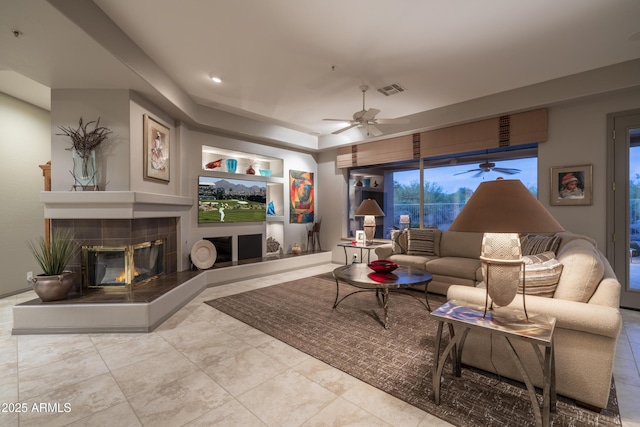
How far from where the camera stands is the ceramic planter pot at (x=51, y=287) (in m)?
2.93

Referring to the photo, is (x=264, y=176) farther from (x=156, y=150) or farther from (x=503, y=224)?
(x=503, y=224)

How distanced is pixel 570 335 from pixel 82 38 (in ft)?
14.3

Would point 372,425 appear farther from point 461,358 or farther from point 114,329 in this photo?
point 114,329

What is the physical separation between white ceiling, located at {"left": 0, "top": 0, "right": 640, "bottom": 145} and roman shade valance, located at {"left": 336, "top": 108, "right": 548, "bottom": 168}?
0.53 meters

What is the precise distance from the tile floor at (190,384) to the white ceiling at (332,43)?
2763 millimetres

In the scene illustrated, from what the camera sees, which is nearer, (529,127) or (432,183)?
(529,127)

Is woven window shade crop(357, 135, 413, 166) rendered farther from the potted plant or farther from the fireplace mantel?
the potted plant

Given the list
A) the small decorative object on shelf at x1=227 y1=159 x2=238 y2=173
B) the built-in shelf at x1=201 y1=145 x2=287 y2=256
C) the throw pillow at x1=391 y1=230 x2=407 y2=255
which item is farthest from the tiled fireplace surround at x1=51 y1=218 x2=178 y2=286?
the throw pillow at x1=391 y1=230 x2=407 y2=255

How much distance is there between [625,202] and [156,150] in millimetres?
6259

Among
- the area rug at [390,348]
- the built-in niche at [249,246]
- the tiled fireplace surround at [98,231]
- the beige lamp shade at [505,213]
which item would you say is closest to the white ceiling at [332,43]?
the tiled fireplace surround at [98,231]

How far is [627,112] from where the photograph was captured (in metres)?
3.61

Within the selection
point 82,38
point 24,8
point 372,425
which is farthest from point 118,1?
point 372,425

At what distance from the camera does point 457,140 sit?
4.91m

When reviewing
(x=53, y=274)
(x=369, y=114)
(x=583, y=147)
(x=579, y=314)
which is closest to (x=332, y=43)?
(x=369, y=114)
